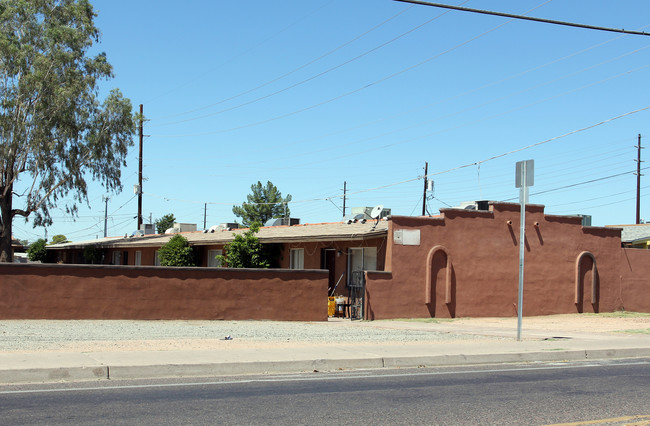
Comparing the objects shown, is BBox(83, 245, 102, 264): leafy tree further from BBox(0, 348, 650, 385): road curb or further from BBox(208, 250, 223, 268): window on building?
BBox(0, 348, 650, 385): road curb

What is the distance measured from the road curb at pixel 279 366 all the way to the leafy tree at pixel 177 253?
74.5ft

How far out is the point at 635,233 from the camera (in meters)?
36.5

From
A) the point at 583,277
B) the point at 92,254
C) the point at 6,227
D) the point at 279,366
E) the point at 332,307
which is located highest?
the point at 6,227

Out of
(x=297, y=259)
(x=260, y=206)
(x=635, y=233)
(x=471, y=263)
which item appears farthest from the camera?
(x=260, y=206)

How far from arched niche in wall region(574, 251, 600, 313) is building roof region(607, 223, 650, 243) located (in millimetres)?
7668

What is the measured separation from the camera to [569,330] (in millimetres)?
20453

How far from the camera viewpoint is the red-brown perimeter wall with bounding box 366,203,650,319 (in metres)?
23.8

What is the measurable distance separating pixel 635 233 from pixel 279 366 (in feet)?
97.6

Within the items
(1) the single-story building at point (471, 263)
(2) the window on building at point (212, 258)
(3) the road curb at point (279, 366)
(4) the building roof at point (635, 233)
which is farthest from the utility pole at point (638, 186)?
(3) the road curb at point (279, 366)

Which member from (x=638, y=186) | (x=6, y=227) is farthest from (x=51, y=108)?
(x=638, y=186)

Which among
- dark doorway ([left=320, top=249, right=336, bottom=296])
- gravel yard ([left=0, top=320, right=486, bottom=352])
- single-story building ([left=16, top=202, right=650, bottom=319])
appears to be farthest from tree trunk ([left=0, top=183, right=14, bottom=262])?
gravel yard ([left=0, top=320, right=486, bottom=352])

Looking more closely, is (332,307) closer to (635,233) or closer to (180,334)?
(180,334)

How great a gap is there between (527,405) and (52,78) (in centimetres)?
3730

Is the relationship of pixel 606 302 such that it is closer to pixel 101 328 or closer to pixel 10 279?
pixel 101 328
